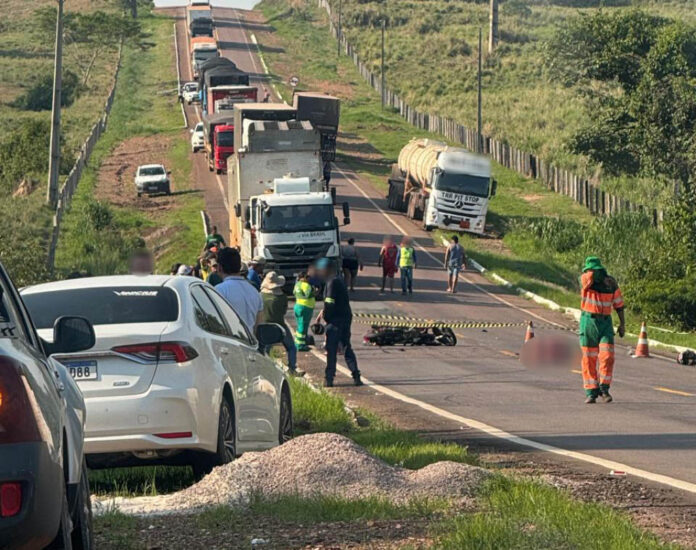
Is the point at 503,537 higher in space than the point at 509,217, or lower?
higher

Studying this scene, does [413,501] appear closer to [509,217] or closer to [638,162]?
[509,217]

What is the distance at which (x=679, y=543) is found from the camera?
7734mm

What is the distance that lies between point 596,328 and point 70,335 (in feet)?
37.6

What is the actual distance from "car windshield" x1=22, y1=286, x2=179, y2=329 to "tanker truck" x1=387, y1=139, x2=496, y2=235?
4133 centimetres

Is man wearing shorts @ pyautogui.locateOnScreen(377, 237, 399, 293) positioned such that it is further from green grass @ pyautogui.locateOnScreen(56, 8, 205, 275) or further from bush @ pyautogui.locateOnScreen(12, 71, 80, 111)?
bush @ pyautogui.locateOnScreen(12, 71, 80, 111)

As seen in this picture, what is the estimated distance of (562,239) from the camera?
180 ft

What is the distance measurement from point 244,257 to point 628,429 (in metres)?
26.1

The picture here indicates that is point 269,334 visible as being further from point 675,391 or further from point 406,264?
point 406,264

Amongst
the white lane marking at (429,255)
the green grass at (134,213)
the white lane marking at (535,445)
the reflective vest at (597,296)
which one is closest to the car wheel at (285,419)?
the white lane marking at (535,445)

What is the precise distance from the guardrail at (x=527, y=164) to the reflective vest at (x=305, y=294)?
3012cm

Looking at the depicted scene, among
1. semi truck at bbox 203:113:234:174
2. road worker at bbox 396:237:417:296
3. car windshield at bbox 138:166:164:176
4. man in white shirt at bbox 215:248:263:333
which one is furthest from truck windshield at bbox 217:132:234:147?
man in white shirt at bbox 215:248:263:333

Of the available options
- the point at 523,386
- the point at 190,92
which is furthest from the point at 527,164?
the point at 523,386

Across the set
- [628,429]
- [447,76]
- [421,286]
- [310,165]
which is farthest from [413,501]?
[447,76]

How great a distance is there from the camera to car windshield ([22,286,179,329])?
33.4 ft
